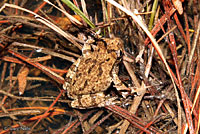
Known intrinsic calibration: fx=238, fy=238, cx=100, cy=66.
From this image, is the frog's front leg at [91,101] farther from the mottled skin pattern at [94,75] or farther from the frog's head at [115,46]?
the frog's head at [115,46]

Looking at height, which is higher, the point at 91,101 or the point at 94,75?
the point at 94,75

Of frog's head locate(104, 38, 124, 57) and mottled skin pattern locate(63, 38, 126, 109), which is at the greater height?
frog's head locate(104, 38, 124, 57)

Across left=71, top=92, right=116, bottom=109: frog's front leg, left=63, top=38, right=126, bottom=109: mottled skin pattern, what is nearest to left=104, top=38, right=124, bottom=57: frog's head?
left=63, top=38, right=126, bottom=109: mottled skin pattern

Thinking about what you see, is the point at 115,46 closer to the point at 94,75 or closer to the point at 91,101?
the point at 94,75

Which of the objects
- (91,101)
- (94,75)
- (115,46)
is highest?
(115,46)

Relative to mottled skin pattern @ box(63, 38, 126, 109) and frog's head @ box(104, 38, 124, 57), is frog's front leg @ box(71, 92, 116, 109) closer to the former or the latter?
mottled skin pattern @ box(63, 38, 126, 109)

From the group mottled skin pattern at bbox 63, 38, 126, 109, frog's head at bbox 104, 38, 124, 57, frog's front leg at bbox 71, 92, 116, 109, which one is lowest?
frog's front leg at bbox 71, 92, 116, 109

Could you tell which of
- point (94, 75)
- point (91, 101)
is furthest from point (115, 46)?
point (91, 101)

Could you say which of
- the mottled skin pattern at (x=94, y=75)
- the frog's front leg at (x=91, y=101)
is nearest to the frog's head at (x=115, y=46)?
the mottled skin pattern at (x=94, y=75)

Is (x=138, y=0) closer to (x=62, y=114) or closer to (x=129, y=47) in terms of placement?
(x=129, y=47)
